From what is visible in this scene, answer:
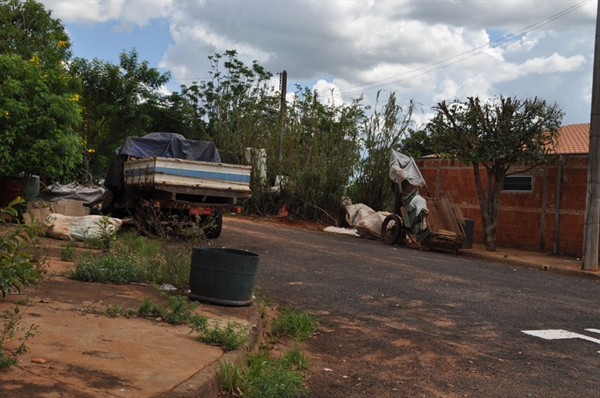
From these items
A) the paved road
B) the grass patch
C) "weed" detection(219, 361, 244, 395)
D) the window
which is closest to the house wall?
the window

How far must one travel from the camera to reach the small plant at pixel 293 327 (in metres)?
7.22

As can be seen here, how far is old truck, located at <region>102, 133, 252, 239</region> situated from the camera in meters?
14.5

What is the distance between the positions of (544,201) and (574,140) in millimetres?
3087

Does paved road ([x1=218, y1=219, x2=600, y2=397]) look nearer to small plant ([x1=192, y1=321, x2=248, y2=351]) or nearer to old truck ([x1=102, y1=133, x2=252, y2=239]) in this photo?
small plant ([x1=192, y1=321, x2=248, y2=351])

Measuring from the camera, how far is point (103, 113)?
30812mm

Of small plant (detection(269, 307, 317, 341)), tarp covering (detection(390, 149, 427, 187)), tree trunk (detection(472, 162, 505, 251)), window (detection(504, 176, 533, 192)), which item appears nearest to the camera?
small plant (detection(269, 307, 317, 341))

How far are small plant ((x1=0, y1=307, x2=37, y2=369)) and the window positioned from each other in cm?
1763

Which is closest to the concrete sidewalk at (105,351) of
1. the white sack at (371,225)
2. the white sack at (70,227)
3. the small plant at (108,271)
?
the small plant at (108,271)

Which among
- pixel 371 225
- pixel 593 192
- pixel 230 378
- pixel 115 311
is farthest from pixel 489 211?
pixel 230 378

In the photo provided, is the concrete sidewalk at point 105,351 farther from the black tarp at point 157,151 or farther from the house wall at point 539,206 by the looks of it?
the house wall at point 539,206

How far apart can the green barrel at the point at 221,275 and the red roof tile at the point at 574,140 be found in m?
14.7

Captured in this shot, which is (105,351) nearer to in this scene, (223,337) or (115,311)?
(223,337)

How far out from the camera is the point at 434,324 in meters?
8.16

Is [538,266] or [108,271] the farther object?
[538,266]
